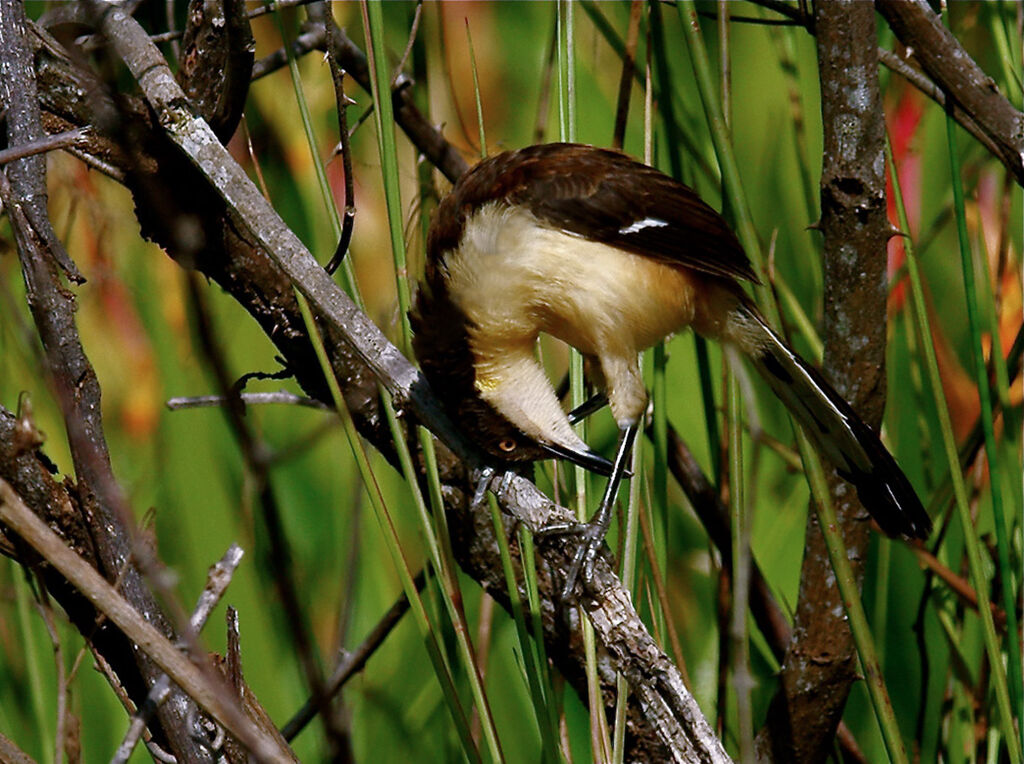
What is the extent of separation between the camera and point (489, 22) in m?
1.96

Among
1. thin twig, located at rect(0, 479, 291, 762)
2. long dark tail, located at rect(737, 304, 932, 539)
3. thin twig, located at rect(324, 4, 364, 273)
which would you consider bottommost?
thin twig, located at rect(0, 479, 291, 762)

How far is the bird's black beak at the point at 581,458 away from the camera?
3.67 ft

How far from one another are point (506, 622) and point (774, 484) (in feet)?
1.62

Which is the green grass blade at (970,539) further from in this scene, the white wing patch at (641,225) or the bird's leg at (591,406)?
the bird's leg at (591,406)

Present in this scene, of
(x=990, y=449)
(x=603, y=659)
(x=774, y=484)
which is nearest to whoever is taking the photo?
(x=990, y=449)

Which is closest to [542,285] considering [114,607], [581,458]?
[581,458]

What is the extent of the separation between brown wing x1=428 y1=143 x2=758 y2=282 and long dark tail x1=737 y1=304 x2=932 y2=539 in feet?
0.45

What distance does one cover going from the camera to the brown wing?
1.27 meters

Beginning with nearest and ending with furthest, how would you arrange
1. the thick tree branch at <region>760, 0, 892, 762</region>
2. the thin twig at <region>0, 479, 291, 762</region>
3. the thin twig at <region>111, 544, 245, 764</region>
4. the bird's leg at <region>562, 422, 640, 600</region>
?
the thin twig at <region>0, 479, 291, 762</region> → the thin twig at <region>111, 544, 245, 764</region> → the bird's leg at <region>562, 422, 640, 600</region> → the thick tree branch at <region>760, 0, 892, 762</region>

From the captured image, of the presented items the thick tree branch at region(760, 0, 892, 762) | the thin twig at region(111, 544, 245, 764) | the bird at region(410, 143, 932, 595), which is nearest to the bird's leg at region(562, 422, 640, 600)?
the bird at region(410, 143, 932, 595)

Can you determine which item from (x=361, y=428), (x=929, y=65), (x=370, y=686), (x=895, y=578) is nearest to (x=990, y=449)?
(x=929, y=65)

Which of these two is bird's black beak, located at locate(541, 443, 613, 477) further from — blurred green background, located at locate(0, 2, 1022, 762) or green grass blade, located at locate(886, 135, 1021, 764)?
green grass blade, located at locate(886, 135, 1021, 764)

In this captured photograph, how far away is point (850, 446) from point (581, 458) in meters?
0.33

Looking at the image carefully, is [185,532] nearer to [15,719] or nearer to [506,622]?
[15,719]
